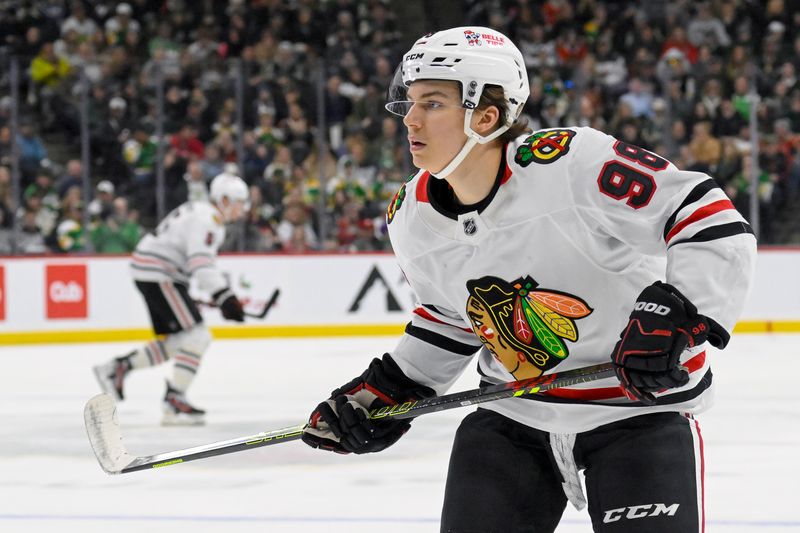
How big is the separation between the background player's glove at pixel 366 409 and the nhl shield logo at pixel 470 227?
371mm

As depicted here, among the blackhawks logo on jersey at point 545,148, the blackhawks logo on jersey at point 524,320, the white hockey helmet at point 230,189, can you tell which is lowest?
the white hockey helmet at point 230,189

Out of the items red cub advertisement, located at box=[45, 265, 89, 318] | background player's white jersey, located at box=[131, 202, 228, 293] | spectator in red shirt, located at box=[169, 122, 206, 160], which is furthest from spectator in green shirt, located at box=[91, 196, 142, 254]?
background player's white jersey, located at box=[131, 202, 228, 293]

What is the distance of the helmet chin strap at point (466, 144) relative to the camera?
2.14 meters

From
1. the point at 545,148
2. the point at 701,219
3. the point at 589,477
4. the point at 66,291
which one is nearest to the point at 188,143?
the point at 66,291

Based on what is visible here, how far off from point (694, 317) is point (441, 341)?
608 mm

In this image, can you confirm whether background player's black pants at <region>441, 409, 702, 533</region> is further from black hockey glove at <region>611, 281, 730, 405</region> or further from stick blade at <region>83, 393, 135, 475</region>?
stick blade at <region>83, 393, 135, 475</region>

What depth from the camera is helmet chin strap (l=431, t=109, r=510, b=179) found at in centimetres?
214

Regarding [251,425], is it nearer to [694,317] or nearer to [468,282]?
[468,282]

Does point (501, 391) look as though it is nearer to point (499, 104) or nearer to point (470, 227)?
point (470, 227)

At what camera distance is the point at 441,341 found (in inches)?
92.8

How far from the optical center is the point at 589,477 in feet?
6.88

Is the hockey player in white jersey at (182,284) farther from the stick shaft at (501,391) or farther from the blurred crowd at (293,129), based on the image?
the stick shaft at (501,391)

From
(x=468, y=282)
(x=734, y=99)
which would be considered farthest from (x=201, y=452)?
(x=734, y=99)

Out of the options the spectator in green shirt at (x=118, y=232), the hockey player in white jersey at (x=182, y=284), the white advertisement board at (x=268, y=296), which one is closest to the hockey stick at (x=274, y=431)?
the hockey player in white jersey at (x=182, y=284)
